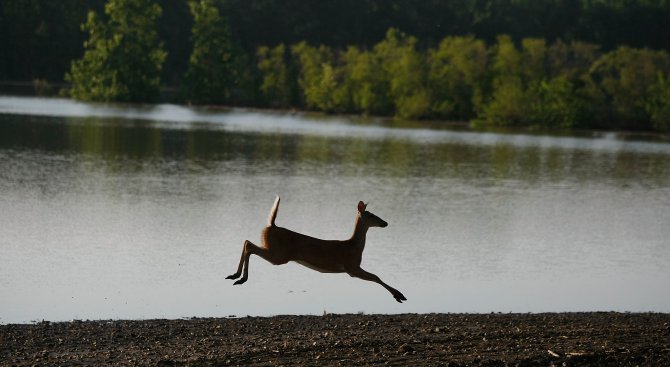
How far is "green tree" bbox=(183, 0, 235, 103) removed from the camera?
77.1 metres

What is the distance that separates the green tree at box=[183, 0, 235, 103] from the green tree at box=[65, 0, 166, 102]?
2.53 metres

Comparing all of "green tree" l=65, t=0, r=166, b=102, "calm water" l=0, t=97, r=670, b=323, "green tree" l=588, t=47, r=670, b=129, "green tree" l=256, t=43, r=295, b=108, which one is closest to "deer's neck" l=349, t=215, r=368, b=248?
"calm water" l=0, t=97, r=670, b=323

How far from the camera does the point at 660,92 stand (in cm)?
6062

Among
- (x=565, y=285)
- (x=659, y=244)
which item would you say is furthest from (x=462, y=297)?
(x=659, y=244)

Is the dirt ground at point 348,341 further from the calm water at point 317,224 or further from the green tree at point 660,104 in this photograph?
the green tree at point 660,104

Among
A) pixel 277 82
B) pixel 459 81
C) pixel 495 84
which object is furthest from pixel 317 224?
Answer: pixel 277 82

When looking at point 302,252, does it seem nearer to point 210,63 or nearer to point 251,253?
point 251,253

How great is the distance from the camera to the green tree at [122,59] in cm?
7744

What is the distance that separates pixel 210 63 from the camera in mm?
77188

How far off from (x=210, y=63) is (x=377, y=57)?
35.5ft

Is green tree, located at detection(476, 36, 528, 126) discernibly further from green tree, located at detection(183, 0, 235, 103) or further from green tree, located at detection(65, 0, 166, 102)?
green tree, located at detection(65, 0, 166, 102)

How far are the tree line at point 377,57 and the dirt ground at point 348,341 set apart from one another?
50.4 m

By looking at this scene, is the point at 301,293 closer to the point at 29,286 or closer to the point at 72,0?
the point at 29,286

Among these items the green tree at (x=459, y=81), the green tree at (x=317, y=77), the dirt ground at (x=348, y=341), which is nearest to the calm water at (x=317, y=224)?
the dirt ground at (x=348, y=341)
